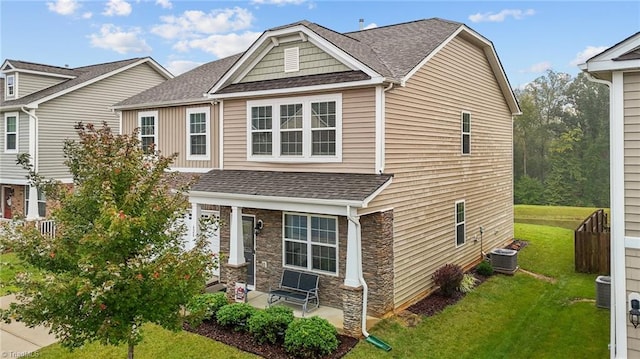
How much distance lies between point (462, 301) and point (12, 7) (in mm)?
17249

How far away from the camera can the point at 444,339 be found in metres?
9.36

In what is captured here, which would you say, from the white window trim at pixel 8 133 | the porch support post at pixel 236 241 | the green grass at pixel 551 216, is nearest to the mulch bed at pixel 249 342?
the porch support post at pixel 236 241

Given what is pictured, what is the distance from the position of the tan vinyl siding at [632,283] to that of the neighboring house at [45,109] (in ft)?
60.5

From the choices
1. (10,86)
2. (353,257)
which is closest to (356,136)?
(353,257)

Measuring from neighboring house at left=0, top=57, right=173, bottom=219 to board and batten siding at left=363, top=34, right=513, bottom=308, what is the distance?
13319mm

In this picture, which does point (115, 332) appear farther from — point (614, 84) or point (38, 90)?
point (38, 90)

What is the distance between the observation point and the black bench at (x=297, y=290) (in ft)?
35.9

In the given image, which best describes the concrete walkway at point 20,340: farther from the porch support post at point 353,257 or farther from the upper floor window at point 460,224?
the upper floor window at point 460,224

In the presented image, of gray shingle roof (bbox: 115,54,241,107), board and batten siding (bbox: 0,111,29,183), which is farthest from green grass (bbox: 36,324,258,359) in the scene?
board and batten siding (bbox: 0,111,29,183)

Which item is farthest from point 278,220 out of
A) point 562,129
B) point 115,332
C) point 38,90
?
point 562,129

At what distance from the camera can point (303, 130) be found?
11430 millimetres

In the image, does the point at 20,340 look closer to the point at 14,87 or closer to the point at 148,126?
the point at 148,126

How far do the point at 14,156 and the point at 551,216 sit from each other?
111ft

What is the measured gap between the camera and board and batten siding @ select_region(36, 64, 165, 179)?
19.5 meters
